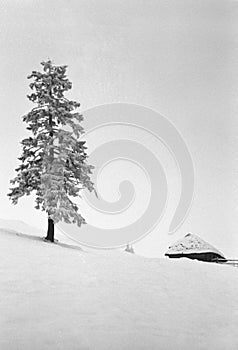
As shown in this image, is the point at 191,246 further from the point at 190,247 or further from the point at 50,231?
the point at 50,231

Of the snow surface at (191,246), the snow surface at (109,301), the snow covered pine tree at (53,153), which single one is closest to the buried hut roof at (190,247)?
the snow surface at (191,246)

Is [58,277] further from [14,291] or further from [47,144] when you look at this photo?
[47,144]

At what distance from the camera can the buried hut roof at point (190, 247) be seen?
336 cm

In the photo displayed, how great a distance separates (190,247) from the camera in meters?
3.72

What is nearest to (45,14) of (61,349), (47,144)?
Result: (47,144)

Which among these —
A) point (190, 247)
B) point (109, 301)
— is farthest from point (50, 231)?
point (109, 301)

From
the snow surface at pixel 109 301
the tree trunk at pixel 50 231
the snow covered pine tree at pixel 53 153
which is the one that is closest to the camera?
the snow surface at pixel 109 301

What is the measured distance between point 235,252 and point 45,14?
204 centimetres

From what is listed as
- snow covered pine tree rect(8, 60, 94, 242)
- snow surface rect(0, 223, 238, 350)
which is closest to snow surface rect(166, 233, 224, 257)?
snow surface rect(0, 223, 238, 350)

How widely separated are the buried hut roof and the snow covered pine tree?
794mm

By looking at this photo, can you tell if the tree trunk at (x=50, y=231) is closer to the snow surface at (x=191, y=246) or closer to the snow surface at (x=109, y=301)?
the snow surface at (x=109, y=301)

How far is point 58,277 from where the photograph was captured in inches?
106

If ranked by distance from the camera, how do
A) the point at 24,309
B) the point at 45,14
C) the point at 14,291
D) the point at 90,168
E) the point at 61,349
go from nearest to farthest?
the point at 61,349, the point at 24,309, the point at 14,291, the point at 45,14, the point at 90,168

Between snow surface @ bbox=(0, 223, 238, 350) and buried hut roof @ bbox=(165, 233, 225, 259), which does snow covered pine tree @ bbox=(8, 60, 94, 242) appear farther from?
buried hut roof @ bbox=(165, 233, 225, 259)
